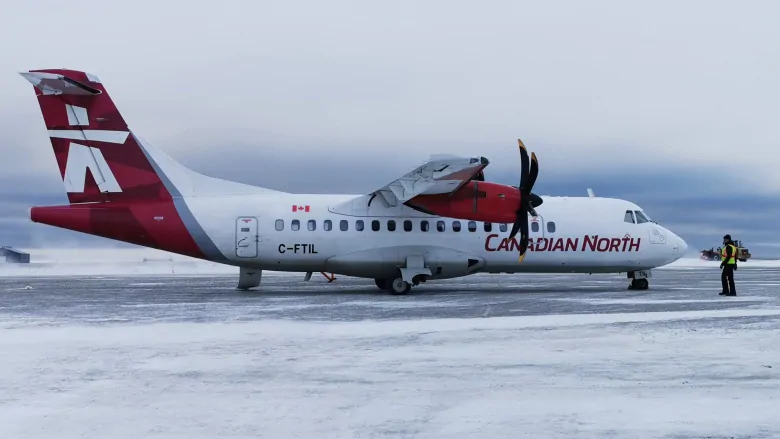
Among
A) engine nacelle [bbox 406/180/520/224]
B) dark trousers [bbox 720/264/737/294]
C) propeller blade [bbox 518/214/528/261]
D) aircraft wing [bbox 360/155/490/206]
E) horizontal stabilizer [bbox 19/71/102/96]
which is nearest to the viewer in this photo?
aircraft wing [bbox 360/155/490/206]

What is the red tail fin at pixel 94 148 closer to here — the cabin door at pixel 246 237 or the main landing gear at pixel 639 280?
the cabin door at pixel 246 237

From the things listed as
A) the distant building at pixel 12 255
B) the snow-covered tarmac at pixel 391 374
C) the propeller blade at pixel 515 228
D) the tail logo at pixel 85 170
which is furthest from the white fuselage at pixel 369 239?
the distant building at pixel 12 255

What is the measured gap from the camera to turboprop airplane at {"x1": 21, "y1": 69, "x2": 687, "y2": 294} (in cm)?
2194

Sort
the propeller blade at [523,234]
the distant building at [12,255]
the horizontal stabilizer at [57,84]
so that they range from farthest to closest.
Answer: the distant building at [12,255], the propeller blade at [523,234], the horizontal stabilizer at [57,84]

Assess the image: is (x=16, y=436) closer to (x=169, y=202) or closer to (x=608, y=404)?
(x=608, y=404)

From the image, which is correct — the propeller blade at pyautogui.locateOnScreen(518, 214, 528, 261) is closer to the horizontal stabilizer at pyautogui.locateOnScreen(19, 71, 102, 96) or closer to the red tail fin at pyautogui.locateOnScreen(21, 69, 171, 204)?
the red tail fin at pyautogui.locateOnScreen(21, 69, 171, 204)

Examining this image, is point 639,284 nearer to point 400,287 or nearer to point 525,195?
point 525,195

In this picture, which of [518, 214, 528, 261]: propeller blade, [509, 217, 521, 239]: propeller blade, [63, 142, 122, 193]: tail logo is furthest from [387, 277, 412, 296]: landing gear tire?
[63, 142, 122, 193]: tail logo

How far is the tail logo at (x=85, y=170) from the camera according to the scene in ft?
72.4

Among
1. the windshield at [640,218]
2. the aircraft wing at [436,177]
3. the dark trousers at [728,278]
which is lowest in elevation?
the dark trousers at [728,278]

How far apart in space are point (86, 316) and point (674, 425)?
13.1m

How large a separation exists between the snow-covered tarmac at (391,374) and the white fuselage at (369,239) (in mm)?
6829

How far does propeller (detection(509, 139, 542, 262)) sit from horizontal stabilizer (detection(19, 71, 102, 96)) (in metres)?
14.2

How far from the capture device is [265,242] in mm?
22969
